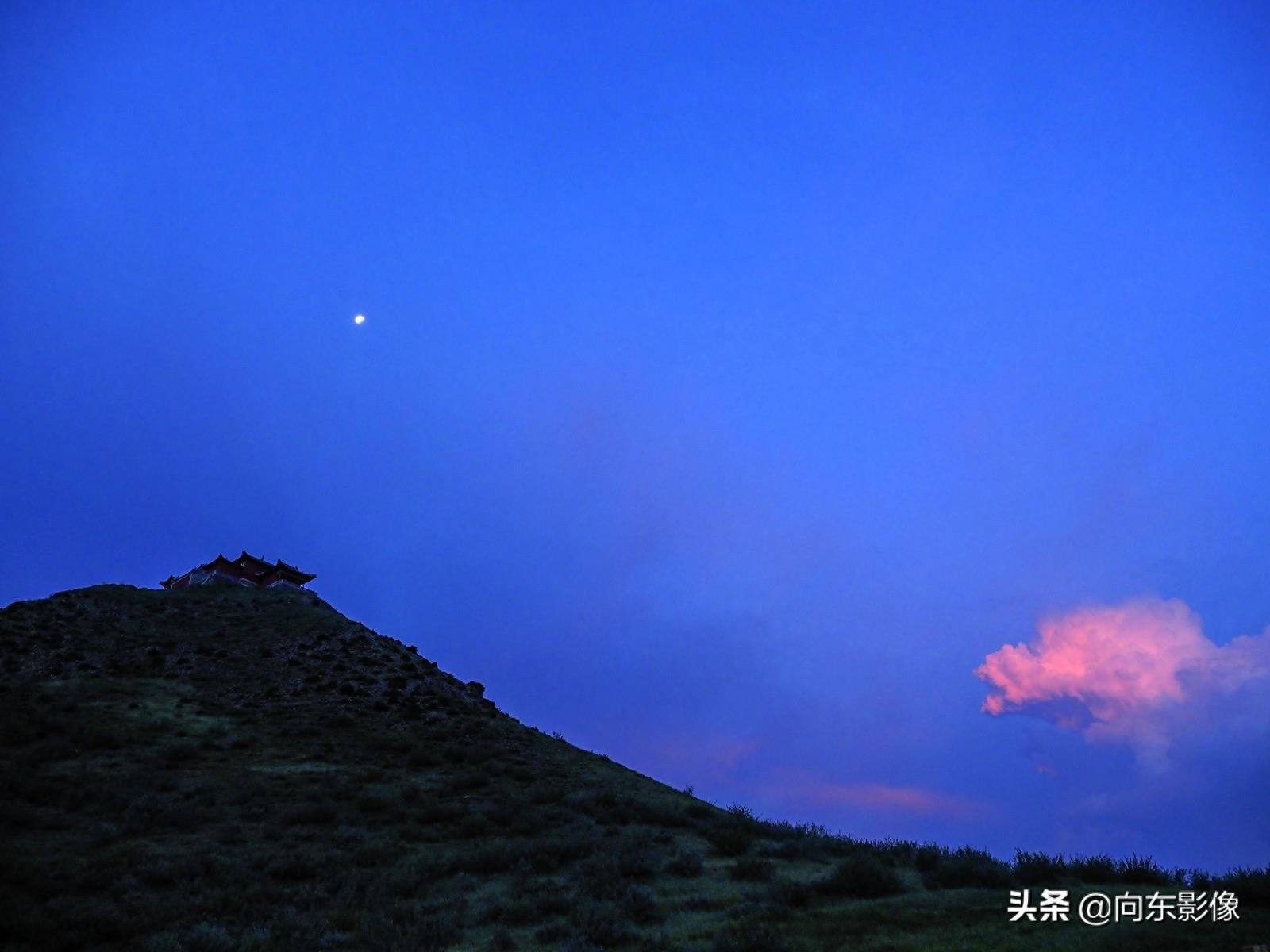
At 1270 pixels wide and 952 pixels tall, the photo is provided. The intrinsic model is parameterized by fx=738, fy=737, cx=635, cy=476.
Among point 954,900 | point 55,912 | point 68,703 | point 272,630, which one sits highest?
point 272,630

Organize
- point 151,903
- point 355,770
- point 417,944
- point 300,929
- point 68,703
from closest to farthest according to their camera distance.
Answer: point 417,944
point 300,929
point 151,903
point 355,770
point 68,703

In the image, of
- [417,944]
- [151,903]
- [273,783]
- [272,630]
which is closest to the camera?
[417,944]

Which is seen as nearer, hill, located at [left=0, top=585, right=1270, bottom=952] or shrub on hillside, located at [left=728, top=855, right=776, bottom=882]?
hill, located at [left=0, top=585, right=1270, bottom=952]

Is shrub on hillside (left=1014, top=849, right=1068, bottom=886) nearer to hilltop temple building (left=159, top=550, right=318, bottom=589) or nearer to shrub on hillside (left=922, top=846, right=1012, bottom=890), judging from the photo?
shrub on hillside (left=922, top=846, right=1012, bottom=890)

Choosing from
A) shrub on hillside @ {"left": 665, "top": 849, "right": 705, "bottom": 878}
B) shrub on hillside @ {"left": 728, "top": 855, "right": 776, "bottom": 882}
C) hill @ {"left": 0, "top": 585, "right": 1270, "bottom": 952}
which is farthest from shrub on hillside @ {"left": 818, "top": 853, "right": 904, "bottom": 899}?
shrub on hillside @ {"left": 665, "top": 849, "right": 705, "bottom": 878}

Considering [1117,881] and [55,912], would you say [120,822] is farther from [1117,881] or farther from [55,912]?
[1117,881]

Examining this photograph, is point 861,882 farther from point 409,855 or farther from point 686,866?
point 409,855

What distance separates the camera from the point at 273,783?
73.2ft

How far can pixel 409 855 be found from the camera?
52.9ft

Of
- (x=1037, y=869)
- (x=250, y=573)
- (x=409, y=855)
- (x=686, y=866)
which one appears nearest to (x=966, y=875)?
(x=1037, y=869)

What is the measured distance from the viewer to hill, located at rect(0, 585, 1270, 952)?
1089 cm

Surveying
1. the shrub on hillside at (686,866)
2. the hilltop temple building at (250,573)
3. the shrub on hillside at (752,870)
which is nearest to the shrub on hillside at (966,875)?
the shrub on hillside at (752,870)

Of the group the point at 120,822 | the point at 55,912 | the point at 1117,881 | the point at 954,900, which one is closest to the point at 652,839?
the point at 954,900

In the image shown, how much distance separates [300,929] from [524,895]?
3.58 meters
